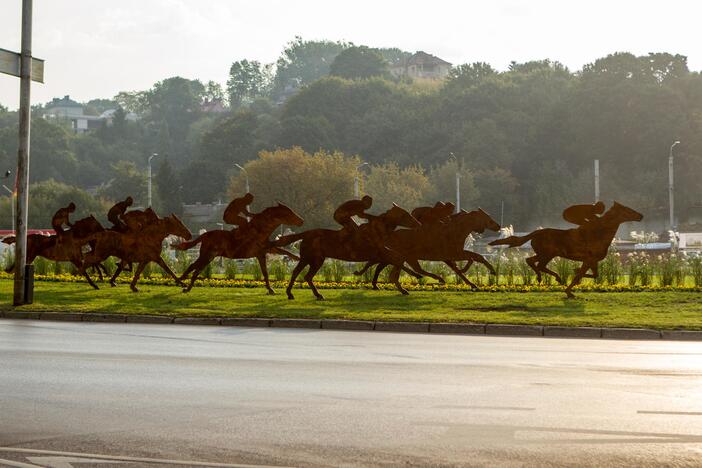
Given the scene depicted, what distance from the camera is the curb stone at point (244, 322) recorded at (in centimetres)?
2062

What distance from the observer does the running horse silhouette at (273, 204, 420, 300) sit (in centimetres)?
2548

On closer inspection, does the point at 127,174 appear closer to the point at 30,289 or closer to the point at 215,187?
the point at 215,187

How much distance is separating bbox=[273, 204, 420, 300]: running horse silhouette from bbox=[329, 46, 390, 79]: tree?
442ft

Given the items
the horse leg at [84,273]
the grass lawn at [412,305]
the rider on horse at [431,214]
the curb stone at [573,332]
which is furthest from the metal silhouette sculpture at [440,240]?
the curb stone at [573,332]

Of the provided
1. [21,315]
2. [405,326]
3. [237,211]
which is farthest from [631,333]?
[21,315]

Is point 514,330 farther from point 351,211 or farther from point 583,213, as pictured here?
point 351,211

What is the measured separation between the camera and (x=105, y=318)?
71.9ft

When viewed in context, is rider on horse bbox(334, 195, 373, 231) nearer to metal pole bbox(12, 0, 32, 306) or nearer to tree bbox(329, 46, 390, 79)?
metal pole bbox(12, 0, 32, 306)

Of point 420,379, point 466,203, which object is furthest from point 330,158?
point 420,379

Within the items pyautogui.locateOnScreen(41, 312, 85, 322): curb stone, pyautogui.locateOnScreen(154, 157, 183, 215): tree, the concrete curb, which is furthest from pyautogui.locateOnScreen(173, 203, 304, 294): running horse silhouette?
pyautogui.locateOnScreen(154, 157, 183, 215): tree

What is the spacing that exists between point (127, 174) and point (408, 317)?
109 meters

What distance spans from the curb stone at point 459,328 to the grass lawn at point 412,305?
494 millimetres

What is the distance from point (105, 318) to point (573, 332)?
28.2 feet

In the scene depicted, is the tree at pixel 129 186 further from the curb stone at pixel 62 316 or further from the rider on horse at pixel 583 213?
the curb stone at pixel 62 316
